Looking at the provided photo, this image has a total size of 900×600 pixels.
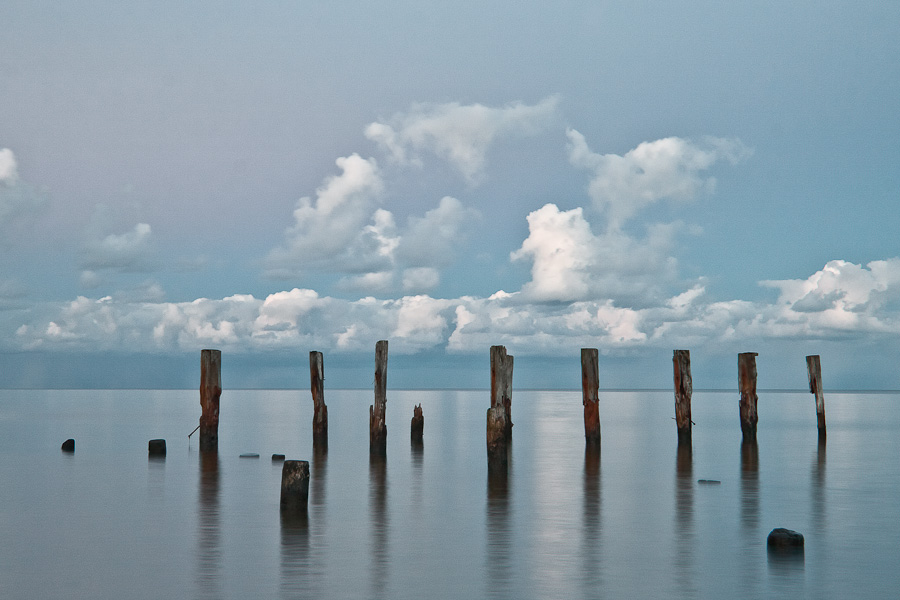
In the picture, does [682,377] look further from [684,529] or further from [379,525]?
[379,525]

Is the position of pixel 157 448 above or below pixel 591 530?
above

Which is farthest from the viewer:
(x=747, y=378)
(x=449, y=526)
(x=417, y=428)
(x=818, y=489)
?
(x=417, y=428)

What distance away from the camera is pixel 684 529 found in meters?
14.4

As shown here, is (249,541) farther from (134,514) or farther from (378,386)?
(378,386)

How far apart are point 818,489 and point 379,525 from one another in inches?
413

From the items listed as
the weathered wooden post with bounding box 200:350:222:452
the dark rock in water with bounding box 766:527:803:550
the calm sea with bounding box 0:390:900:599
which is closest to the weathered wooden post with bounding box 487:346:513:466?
the calm sea with bounding box 0:390:900:599

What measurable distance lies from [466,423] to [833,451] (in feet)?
67.2

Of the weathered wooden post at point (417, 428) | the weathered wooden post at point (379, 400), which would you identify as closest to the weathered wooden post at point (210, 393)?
the weathered wooden post at point (379, 400)

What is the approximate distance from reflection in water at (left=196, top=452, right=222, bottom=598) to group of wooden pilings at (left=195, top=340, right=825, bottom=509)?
2840mm

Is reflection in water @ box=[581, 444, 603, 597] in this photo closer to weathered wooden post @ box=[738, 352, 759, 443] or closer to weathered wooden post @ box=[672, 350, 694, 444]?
weathered wooden post @ box=[672, 350, 694, 444]

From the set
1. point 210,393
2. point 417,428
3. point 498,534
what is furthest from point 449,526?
point 417,428

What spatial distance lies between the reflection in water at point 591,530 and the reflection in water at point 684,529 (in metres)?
0.97

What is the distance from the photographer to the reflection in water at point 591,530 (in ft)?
35.8

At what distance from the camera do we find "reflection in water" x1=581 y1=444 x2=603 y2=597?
1091cm
